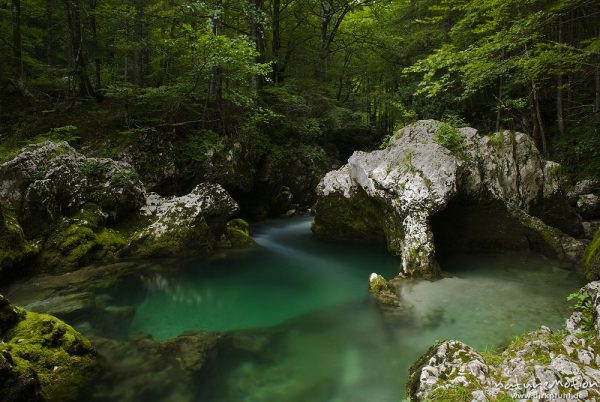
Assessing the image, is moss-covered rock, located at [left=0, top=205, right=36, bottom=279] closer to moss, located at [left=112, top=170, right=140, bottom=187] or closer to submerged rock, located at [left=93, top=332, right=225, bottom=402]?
moss, located at [left=112, top=170, right=140, bottom=187]

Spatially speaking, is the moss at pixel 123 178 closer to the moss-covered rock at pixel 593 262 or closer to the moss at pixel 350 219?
the moss at pixel 350 219

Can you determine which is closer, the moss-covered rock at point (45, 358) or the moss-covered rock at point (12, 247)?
the moss-covered rock at point (45, 358)

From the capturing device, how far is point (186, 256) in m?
10.4

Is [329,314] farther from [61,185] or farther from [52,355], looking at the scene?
[61,185]

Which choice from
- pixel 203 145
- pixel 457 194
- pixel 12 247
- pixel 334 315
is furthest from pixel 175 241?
pixel 457 194

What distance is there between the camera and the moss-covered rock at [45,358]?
386 centimetres

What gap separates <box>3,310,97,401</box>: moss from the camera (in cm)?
424

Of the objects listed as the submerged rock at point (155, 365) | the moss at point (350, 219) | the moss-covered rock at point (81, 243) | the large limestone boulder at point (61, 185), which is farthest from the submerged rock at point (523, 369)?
the large limestone boulder at point (61, 185)

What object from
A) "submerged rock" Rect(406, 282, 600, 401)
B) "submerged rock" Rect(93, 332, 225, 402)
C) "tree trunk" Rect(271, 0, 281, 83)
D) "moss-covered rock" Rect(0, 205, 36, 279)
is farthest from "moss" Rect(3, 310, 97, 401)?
"tree trunk" Rect(271, 0, 281, 83)

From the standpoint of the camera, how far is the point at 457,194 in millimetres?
8961

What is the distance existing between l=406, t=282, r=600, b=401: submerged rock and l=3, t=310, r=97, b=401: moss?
4153 millimetres

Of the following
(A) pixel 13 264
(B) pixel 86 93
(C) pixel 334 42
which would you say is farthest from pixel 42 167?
(C) pixel 334 42

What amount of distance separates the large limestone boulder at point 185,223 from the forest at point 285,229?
61 millimetres

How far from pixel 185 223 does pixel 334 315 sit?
589cm
